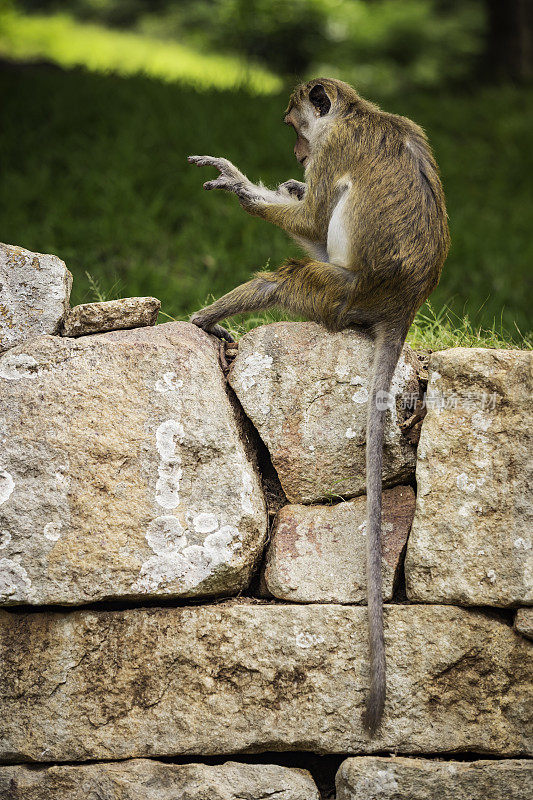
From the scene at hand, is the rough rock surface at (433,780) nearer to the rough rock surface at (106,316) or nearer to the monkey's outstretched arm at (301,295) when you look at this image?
the monkey's outstretched arm at (301,295)

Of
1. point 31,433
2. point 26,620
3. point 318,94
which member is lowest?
point 26,620

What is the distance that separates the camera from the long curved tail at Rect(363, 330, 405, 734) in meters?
3.18

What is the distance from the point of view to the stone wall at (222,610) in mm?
3312

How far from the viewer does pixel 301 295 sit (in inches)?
144

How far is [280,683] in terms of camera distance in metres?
3.35

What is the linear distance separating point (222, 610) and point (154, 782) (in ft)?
2.32

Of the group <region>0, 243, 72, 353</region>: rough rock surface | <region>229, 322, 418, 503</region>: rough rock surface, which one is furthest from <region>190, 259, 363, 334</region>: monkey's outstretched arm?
<region>0, 243, 72, 353</region>: rough rock surface

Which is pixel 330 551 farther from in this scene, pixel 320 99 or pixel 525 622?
pixel 320 99

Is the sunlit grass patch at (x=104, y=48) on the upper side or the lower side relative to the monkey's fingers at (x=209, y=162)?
upper

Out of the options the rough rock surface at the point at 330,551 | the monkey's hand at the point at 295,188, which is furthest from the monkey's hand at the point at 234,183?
the rough rock surface at the point at 330,551

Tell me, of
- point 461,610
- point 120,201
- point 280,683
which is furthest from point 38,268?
point 120,201

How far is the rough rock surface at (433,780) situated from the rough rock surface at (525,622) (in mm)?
513

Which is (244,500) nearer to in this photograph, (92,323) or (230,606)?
(230,606)

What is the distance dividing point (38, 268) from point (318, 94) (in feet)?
5.35
